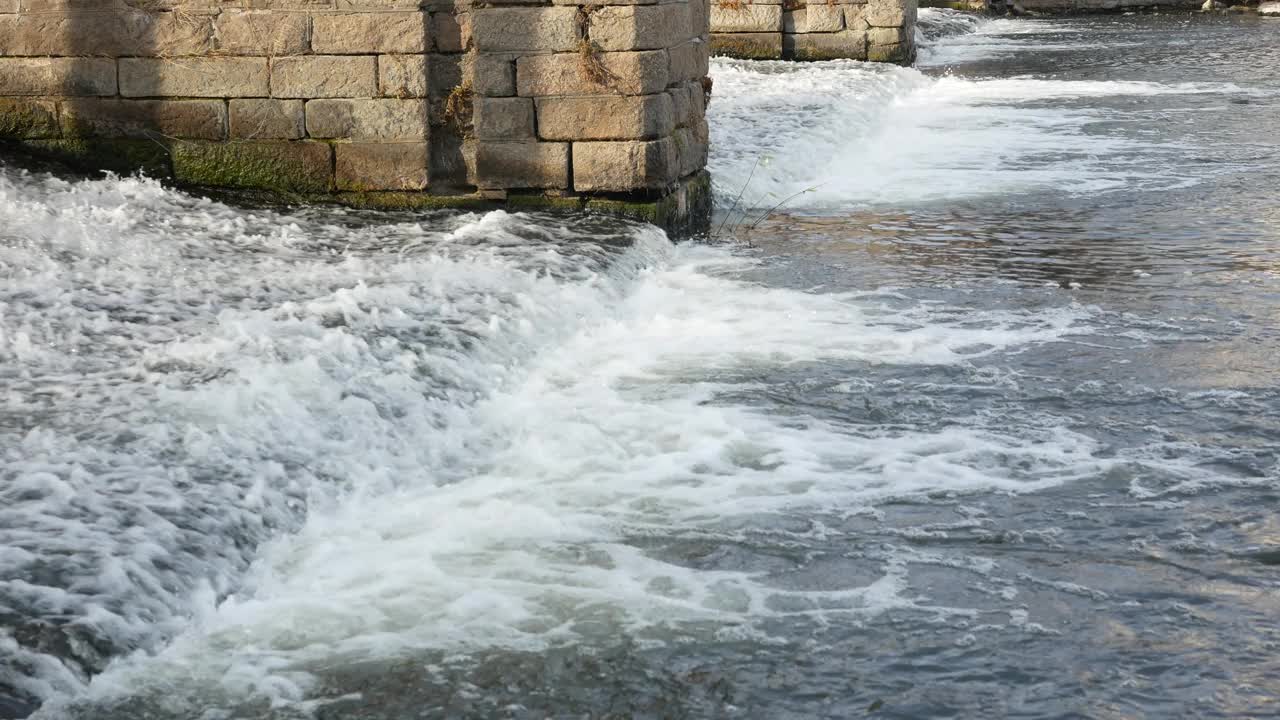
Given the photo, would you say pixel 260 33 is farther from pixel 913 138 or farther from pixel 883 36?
pixel 883 36

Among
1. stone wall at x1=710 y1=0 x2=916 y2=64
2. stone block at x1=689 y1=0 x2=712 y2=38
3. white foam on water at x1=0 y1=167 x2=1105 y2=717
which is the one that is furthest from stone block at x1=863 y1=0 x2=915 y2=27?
white foam on water at x1=0 y1=167 x2=1105 y2=717

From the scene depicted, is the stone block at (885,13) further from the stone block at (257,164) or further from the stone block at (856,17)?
the stone block at (257,164)

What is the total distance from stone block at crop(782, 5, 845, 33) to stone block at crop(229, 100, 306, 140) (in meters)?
11.4

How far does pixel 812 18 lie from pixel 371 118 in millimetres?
11555

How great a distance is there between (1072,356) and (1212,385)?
67cm

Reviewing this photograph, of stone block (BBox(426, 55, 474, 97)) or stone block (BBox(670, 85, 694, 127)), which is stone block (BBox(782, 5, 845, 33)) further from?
stone block (BBox(426, 55, 474, 97))

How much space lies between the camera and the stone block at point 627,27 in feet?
28.8

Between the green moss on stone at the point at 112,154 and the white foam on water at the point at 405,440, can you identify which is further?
the green moss on stone at the point at 112,154

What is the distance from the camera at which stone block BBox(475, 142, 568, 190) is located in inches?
360

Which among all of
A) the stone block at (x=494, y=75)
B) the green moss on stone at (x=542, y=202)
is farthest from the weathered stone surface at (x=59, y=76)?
the green moss on stone at (x=542, y=202)

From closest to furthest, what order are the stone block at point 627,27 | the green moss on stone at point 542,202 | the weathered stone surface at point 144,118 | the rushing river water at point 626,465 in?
1. the rushing river water at point 626,465
2. the stone block at point 627,27
3. the green moss on stone at point 542,202
4. the weathered stone surface at point 144,118

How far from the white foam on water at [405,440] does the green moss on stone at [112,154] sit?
1.01 metres

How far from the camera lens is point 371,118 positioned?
368 inches

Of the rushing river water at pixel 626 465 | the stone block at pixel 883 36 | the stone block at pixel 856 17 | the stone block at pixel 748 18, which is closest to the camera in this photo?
the rushing river water at pixel 626 465
